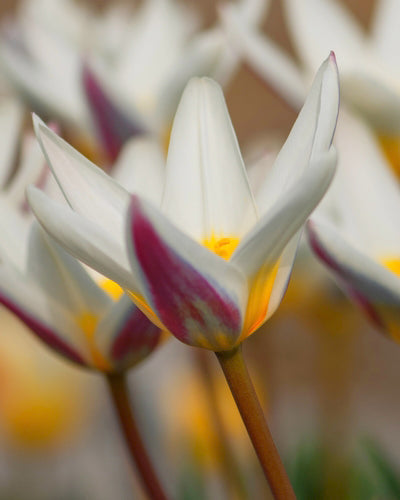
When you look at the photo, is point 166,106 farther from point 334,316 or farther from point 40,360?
point 40,360

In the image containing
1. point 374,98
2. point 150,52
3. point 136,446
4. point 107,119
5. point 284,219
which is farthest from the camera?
point 150,52

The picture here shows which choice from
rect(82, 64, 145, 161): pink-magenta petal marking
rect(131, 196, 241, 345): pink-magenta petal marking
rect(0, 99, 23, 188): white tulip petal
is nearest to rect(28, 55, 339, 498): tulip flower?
rect(131, 196, 241, 345): pink-magenta petal marking

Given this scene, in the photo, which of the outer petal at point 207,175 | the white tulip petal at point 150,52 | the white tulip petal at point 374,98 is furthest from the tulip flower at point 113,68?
the outer petal at point 207,175

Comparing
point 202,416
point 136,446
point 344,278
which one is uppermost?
point 344,278

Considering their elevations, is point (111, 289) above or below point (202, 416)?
above

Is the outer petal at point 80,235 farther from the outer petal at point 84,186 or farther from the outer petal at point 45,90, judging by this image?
the outer petal at point 45,90

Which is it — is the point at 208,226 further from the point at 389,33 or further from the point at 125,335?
the point at 389,33

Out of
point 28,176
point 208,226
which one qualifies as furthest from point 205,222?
point 28,176
